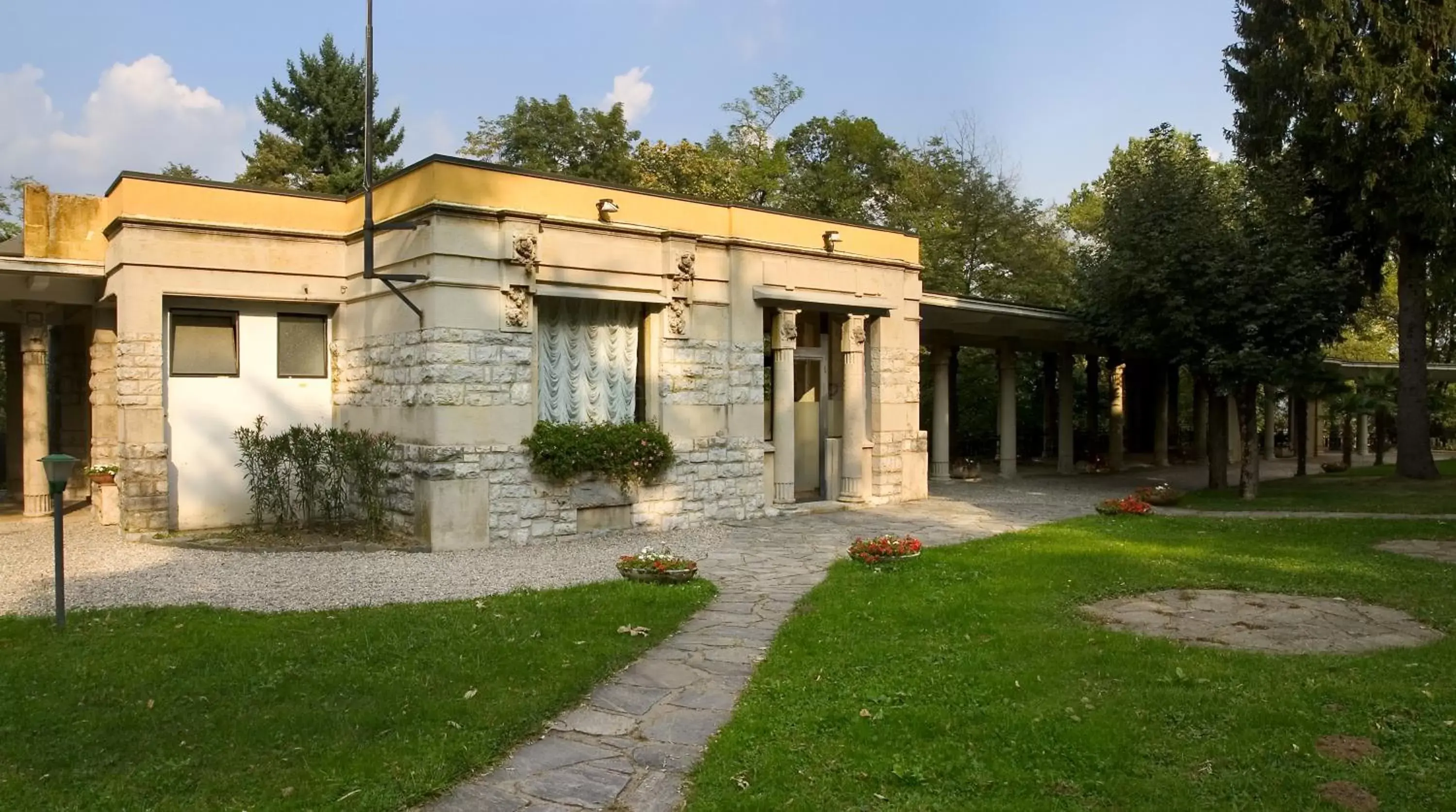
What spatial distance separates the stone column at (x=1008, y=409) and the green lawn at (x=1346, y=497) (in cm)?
463

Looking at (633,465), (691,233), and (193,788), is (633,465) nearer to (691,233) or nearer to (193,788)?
(691,233)

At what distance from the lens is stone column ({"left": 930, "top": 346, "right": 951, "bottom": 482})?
795 inches

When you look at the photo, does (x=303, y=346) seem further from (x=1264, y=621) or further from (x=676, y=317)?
(x=1264, y=621)

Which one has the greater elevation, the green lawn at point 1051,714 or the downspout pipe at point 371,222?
the downspout pipe at point 371,222

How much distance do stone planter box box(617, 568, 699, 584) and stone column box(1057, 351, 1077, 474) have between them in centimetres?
1631

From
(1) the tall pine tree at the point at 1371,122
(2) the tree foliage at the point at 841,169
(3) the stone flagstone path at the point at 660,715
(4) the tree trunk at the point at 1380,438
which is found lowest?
(3) the stone flagstone path at the point at 660,715

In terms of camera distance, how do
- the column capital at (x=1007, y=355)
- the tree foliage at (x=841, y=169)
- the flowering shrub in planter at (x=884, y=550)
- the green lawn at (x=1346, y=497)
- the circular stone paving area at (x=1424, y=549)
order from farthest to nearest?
the tree foliage at (x=841, y=169)
the column capital at (x=1007, y=355)
the green lawn at (x=1346, y=497)
the circular stone paving area at (x=1424, y=549)
the flowering shrub in planter at (x=884, y=550)

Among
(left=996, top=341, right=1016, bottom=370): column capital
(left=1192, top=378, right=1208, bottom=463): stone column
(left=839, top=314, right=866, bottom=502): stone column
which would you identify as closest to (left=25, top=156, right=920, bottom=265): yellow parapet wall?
(left=839, top=314, right=866, bottom=502): stone column

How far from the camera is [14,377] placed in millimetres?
15773

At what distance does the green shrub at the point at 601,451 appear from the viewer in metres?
11.1

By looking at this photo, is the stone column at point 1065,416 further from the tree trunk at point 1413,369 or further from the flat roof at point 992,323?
the tree trunk at point 1413,369

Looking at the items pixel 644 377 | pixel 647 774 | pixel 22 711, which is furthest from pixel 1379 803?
pixel 644 377

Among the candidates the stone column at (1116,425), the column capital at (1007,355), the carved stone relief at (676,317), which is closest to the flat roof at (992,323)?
the column capital at (1007,355)

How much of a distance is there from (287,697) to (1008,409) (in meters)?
18.4
